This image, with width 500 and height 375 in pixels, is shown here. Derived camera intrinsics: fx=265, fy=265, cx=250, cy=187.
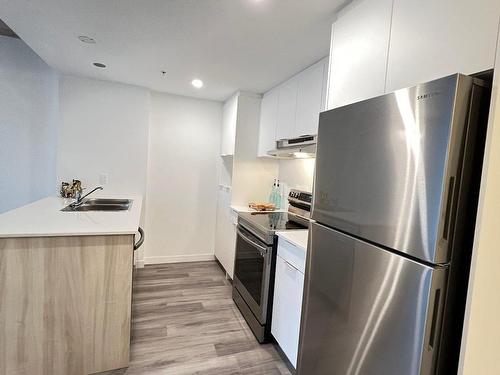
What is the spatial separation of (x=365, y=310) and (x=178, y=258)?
3107 mm

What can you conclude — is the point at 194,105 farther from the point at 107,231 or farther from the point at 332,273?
the point at 332,273

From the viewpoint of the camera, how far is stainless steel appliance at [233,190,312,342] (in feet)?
6.63

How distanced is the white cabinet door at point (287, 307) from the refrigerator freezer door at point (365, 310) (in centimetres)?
25

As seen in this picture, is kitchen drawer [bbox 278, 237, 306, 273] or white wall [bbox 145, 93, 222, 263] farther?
white wall [bbox 145, 93, 222, 263]

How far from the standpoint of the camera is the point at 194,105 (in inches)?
142

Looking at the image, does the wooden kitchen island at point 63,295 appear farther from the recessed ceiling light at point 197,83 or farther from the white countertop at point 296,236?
the recessed ceiling light at point 197,83

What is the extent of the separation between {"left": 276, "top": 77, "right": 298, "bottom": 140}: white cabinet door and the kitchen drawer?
3.23ft

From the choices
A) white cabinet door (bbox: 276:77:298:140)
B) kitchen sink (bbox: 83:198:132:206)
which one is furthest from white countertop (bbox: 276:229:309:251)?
kitchen sink (bbox: 83:198:132:206)

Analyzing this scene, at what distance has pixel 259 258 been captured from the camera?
2.15m

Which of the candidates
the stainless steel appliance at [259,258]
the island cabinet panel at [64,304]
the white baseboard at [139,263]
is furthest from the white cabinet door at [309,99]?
the white baseboard at [139,263]

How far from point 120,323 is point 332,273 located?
140 centimetres

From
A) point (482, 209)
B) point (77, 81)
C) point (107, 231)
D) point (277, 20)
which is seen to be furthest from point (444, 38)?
point (77, 81)

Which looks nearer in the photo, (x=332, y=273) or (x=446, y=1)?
(x=446, y=1)

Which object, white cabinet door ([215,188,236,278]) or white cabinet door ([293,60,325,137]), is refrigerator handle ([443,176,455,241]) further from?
white cabinet door ([215,188,236,278])
